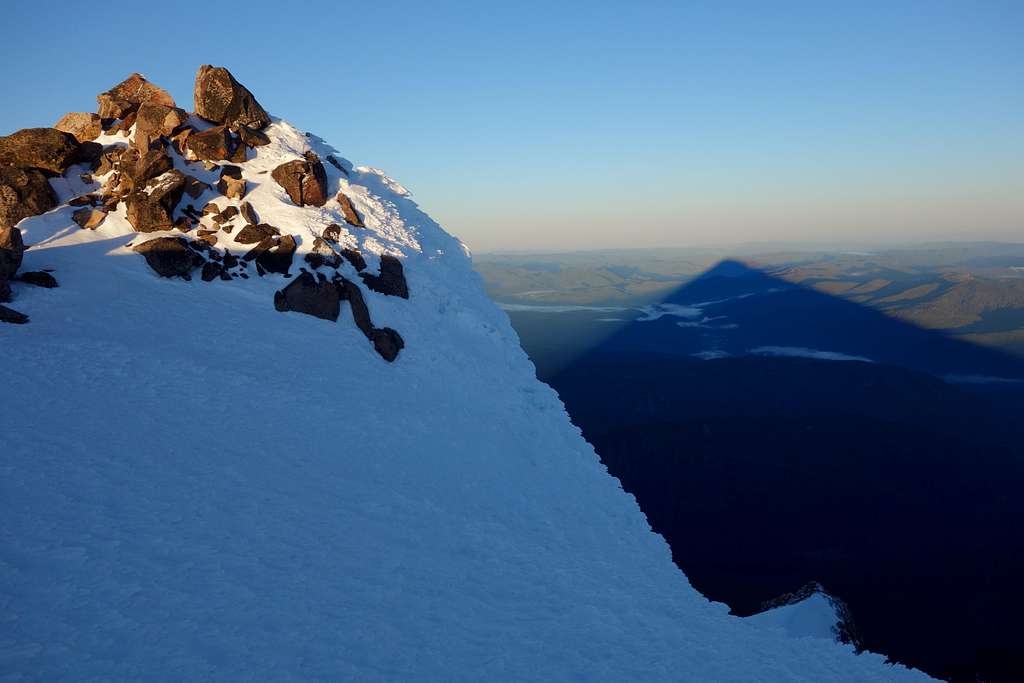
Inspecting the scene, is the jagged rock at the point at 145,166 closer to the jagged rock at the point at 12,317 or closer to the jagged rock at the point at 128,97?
the jagged rock at the point at 128,97

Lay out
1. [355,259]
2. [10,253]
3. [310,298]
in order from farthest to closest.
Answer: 1. [355,259]
2. [310,298]
3. [10,253]

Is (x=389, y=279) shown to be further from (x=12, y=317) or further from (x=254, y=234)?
(x=12, y=317)

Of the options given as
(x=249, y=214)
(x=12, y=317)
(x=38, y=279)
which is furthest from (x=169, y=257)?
(x=12, y=317)

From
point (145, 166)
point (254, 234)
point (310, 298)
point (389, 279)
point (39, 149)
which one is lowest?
point (310, 298)

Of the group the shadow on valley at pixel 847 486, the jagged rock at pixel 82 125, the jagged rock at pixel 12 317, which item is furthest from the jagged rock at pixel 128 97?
the shadow on valley at pixel 847 486

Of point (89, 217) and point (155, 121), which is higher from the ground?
point (155, 121)

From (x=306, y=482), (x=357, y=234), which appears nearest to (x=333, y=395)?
(x=306, y=482)
